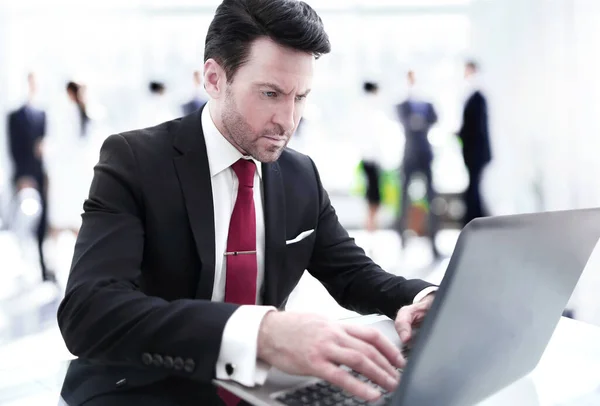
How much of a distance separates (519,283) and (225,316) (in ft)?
1.13

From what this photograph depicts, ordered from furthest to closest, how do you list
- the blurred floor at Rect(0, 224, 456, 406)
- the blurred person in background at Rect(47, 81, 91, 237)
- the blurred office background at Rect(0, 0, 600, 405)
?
1. the blurred person in background at Rect(47, 81, 91, 237)
2. the blurred office background at Rect(0, 0, 600, 405)
3. the blurred floor at Rect(0, 224, 456, 406)

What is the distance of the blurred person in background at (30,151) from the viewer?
3.87 metres

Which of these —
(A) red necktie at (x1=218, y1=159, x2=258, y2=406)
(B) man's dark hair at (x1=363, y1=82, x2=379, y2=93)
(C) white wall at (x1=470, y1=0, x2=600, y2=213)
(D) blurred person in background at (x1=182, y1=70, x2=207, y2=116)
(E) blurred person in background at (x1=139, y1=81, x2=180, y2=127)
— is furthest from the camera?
(B) man's dark hair at (x1=363, y1=82, x2=379, y2=93)

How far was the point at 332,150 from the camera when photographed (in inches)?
225

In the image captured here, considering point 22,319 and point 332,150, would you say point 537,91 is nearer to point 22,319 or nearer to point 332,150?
point 332,150

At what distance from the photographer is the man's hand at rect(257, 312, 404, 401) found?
2.01 ft

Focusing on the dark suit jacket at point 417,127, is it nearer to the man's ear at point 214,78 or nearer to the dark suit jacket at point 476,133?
the dark suit jacket at point 476,133

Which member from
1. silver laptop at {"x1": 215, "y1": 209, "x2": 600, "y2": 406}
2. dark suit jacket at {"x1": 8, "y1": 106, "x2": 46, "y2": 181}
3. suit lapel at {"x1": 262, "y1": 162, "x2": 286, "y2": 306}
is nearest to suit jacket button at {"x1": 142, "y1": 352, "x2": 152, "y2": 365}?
silver laptop at {"x1": 215, "y1": 209, "x2": 600, "y2": 406}

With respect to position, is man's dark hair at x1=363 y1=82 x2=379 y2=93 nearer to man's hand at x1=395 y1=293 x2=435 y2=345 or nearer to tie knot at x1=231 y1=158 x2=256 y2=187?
tie knot at x1=231 y1=158 x2=256 y2=187

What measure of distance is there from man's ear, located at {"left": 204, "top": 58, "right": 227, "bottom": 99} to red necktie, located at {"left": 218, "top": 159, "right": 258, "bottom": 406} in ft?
0.53

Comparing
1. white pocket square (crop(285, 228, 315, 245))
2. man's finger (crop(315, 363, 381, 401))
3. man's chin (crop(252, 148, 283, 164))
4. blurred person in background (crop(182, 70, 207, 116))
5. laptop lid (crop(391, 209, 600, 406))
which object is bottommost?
white pocket square (crop(285, 228, 315, 245))

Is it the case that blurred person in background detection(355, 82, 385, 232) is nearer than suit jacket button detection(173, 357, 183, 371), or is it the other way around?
suit jacket button detection(173, 357, 183, 371)

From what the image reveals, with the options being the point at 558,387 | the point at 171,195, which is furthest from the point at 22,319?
the point at 558,387

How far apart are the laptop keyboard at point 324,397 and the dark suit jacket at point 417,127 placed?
13.2ft
